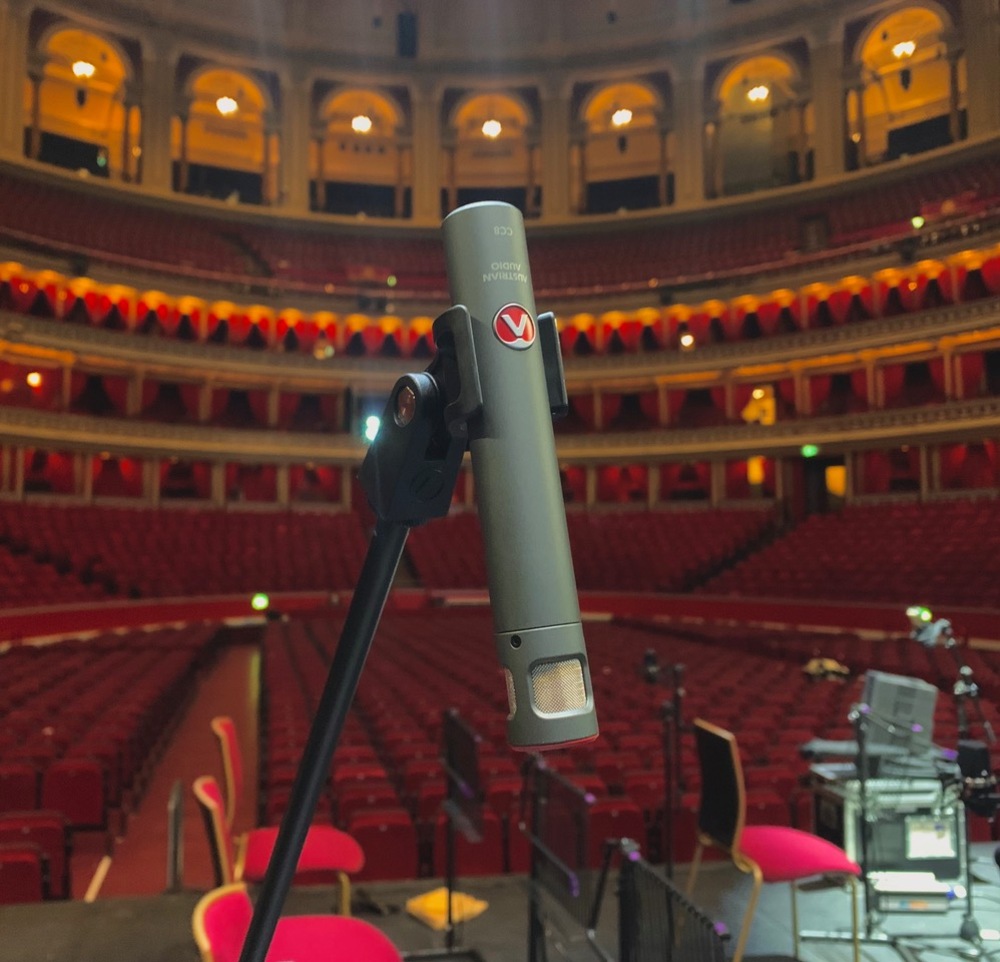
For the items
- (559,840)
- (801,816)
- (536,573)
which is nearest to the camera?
(536,573)

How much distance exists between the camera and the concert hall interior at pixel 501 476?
301cm

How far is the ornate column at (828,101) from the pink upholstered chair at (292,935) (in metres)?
24.2

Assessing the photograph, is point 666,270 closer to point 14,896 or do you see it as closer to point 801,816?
point 801,816

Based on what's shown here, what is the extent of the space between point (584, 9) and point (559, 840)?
88.4 ft

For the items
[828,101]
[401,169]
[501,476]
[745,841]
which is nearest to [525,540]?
[501,476]

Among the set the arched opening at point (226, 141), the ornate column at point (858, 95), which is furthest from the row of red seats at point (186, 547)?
the ornate column at point (858, 95)

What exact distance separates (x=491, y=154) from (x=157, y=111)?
394 inches

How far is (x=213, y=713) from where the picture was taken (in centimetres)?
959

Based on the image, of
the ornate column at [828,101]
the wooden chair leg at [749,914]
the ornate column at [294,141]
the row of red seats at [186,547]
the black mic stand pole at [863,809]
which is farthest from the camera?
the ornate column at [294,141]

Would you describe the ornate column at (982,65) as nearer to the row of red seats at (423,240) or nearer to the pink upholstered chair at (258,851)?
the row of red seats at (423,240)

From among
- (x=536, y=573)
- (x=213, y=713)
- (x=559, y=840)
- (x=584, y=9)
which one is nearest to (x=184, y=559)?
(x=213, y=713)

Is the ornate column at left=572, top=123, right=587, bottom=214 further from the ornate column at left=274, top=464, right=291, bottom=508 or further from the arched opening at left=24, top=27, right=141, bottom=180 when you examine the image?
the arched opening at left=24, top=27, right=141, bottom=180

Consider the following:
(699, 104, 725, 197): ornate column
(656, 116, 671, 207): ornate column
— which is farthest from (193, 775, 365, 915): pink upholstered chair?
(656, 116, 671, 207): ornate column

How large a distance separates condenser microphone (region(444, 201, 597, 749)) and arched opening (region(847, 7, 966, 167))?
81.8ft
